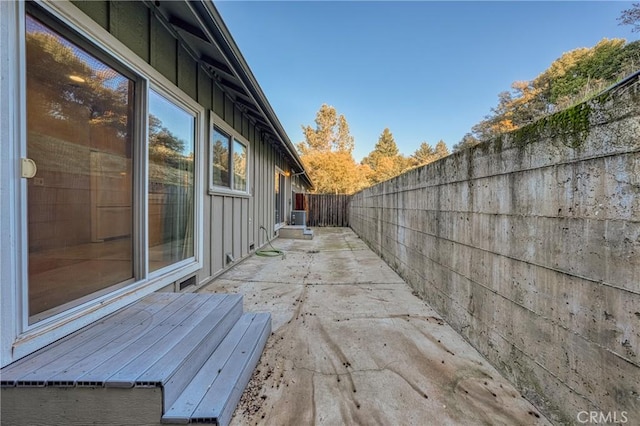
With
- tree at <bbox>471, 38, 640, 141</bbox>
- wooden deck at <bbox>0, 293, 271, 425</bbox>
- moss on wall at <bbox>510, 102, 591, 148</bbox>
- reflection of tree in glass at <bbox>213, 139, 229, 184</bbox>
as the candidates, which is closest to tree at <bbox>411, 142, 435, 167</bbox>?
tree at <bbox>471, 38, 640, 141</bbox>

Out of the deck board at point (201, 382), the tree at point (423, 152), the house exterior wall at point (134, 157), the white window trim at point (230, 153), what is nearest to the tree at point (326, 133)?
the white window trim at point (230, 153)

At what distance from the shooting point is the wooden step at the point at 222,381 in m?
1.35

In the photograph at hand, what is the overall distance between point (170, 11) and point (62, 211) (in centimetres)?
216

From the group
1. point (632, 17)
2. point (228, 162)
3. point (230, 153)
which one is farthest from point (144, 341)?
point (632, 17)

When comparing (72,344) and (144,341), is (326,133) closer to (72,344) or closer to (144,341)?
(144,341)

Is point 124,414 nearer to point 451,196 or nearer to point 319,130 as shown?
point 451,196

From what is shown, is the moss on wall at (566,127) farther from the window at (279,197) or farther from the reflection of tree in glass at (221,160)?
the window at (279,197)

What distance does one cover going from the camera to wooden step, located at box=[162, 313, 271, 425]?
135cm

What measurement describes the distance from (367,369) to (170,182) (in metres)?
2.62

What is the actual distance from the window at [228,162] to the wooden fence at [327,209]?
9005 mm

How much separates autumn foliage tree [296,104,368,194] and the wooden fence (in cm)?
664

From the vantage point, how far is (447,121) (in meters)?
22.9

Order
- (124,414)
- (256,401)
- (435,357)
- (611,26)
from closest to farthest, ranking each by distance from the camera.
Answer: (124,414)
(256,401)
(435,357)
(611,26)

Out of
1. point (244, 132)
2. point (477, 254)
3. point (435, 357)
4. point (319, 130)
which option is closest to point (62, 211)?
point (435, 357)
